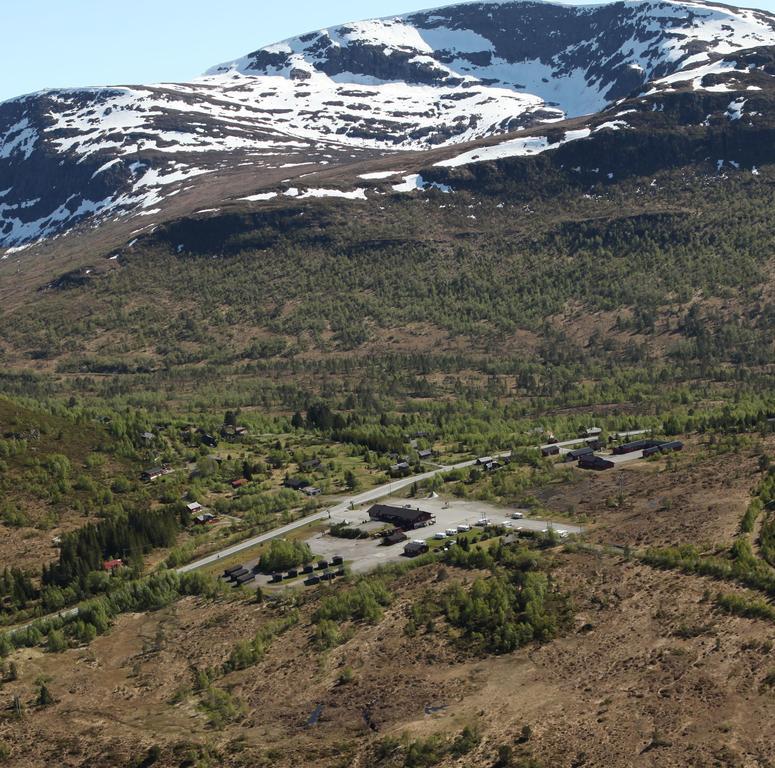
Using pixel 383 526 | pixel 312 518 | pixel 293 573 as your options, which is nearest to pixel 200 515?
pixel 312 518

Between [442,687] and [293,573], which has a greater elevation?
[442,687]

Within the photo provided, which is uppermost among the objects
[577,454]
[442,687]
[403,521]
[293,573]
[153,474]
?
[153,474]

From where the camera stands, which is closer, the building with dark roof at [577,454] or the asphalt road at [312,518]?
the asphalt road at [312,518]

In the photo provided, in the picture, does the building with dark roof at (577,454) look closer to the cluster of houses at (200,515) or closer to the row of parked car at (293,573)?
the row of parked car at (293,573)

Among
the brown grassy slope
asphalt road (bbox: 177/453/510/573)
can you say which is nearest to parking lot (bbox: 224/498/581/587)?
asphalt road (bbox: 177/453/510/573)

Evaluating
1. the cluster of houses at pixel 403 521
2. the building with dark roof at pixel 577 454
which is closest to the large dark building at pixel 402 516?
the cluster of houses at pixel 403 521

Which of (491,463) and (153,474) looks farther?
(153,474)

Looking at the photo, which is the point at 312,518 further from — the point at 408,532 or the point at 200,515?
the point at 408,532

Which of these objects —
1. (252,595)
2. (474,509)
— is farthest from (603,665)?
(474,509)
